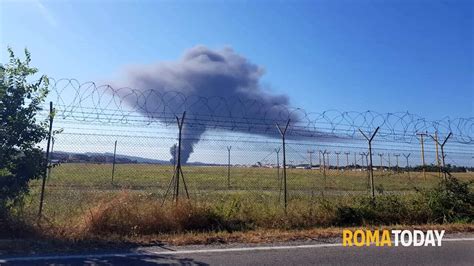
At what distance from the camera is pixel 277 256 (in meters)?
6.69

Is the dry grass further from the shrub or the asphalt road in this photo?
the shrub

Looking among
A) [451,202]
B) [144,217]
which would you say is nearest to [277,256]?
[144,217]

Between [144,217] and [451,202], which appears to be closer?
[144,217]

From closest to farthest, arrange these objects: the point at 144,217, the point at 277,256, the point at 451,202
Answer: the point at 277,256, the point at 144,217, the point at 451,202

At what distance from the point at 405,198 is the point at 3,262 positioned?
9.57m

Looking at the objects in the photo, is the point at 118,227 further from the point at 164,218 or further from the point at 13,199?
the point at 13,199

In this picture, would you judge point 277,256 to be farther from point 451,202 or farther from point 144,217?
point 451,202

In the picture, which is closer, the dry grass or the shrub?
the dry grass

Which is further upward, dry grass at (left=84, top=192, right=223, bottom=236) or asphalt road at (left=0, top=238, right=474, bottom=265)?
dry grass at (left=84, top=192, right=223, bottom=236)

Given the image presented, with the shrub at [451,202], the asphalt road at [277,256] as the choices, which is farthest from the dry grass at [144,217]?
the shrub at [451,202]

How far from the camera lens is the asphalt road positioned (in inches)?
245

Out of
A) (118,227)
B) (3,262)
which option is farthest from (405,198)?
(3,262)

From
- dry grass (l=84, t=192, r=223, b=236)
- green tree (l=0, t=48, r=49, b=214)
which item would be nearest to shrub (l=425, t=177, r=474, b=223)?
dry grass (l=84, t=192, r=223, b=236)

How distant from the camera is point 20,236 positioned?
7574 millimetres
